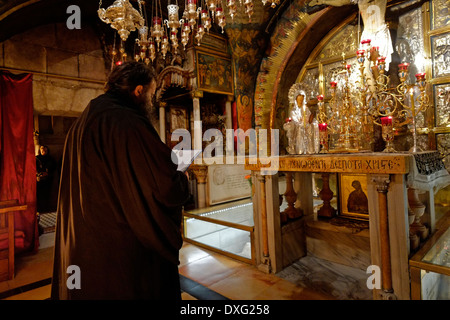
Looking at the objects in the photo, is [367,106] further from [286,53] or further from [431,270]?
[286,53]

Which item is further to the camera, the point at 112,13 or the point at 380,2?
the point at 380,2

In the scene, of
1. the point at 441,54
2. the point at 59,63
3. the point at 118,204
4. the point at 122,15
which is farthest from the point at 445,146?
the point at 59,63

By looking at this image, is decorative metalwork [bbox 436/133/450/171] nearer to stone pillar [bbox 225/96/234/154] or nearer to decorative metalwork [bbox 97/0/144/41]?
stone pillar [bbox 225/96/234/154]

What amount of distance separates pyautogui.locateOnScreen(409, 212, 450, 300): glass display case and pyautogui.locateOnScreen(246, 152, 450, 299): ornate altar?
6 centimetres

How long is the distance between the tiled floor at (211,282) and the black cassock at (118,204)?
1.26m

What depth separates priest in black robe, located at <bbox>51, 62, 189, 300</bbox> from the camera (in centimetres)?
137

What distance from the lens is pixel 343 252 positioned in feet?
10.2

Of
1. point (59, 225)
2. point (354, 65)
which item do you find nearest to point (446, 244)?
point (59, 225)

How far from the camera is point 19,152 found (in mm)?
4328

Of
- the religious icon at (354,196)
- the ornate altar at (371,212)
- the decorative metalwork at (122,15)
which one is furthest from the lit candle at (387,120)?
the decorative metalwork at (122,15)

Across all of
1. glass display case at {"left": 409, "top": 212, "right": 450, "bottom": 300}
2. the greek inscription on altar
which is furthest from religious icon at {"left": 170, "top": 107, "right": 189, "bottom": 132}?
glass display case at {"left": 409, "top": 212, "right": 450, "bottom": 300}

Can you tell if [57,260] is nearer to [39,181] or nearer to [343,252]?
[343,252]

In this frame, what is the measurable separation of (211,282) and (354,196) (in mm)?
2493

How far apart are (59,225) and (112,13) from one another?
2.87 metres
